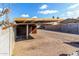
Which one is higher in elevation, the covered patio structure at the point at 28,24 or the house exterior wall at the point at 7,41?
the covered patio structure at the point at 28,24

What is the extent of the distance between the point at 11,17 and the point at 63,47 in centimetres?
81

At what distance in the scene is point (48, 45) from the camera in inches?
132

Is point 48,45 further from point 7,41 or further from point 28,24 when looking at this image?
point 7,41

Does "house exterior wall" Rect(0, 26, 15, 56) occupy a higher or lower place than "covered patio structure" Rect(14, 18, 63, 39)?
lower

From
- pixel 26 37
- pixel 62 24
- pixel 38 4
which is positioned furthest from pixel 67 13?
pixel 26 37

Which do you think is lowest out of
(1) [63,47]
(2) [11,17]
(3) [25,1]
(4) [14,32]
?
(1) [63,47]

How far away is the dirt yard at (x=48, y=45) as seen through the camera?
334 centimetres

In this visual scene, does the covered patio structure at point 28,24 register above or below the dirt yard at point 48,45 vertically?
above

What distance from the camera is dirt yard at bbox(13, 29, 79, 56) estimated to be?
10.9 ft

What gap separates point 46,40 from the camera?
3.38 m

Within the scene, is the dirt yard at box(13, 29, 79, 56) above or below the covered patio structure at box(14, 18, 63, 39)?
below

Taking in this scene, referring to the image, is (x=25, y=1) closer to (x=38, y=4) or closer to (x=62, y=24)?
(x=38, y=4)

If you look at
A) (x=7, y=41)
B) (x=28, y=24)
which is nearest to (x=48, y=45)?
(x=28, y=24)

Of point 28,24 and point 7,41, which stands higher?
point 28,24
